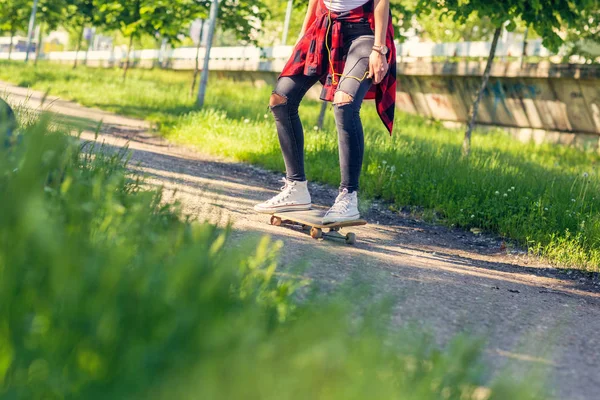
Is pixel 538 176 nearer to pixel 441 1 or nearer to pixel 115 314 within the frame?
pixel 441 1

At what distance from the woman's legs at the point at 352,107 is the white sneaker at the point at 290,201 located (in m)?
0.39

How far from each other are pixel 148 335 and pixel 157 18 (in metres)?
18.1

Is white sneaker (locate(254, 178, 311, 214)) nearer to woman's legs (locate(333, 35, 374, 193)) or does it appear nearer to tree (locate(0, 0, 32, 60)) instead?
woman's legs (locate(333, 35, 374, 193))

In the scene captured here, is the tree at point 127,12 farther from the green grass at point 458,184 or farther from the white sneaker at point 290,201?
the white sneaker at point 290,201

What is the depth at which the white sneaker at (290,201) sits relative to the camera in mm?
5863

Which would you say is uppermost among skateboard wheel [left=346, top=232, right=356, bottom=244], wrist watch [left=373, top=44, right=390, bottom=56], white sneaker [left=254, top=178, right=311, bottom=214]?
wrist watch [left=373, top=44, right=390, bottom=56]

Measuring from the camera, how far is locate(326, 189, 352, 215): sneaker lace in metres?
5.57

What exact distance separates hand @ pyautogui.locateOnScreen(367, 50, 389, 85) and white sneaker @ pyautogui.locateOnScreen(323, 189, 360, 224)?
0.76m

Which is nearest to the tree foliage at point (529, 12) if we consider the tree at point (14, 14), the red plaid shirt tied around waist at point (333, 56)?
the red plaid shirt tied around waist at point (333, 56)

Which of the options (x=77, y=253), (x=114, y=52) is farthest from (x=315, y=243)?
(x=114, y=52)

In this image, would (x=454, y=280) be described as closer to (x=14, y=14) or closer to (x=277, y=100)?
(x=277, y=100)

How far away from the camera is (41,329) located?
6.11ft

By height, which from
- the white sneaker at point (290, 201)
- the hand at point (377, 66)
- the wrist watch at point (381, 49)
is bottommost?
the white sneaker at point (290, 201)

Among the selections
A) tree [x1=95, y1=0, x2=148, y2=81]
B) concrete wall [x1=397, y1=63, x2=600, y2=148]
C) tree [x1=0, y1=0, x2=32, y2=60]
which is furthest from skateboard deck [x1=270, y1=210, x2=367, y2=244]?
tree [x1=0, y1=0, x2=32, y2=60]
